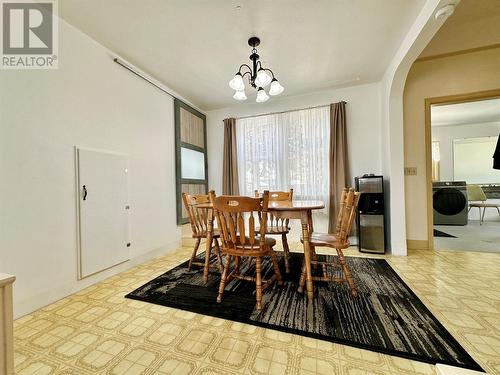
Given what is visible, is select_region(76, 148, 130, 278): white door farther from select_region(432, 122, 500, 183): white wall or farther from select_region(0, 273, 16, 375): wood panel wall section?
select_region(432, 122, 500, 183): white wall

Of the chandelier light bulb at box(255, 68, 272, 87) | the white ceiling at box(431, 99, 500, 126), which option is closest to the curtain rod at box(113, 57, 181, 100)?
the chandelier light bulb at box(255, 68, 272, 87)

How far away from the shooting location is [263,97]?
2.41m

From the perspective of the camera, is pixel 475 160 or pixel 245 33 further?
pixel 475 160

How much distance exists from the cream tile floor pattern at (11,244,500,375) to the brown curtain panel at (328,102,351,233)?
1.64 meters

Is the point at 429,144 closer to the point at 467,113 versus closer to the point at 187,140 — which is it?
the point at 467,113

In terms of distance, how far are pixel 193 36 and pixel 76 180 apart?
6.22 feet

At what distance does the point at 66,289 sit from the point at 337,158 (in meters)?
3.77

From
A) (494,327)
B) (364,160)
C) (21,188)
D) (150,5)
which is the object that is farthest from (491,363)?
(150,5)

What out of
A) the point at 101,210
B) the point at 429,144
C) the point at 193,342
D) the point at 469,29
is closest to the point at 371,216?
the point at 429,144

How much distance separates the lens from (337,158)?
138 inches

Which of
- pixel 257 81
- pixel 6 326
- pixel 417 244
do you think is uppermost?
pixel 257 81

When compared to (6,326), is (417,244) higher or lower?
lower

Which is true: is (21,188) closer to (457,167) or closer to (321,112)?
(321,112)

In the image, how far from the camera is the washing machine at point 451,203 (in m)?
4.72
